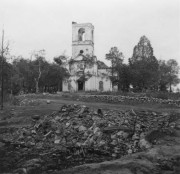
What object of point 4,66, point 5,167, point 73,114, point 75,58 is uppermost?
point 75,58

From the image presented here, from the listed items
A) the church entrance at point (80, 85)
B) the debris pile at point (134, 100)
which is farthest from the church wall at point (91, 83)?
the debris pile at point (134, 100)

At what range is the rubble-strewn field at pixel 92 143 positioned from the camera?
924cm

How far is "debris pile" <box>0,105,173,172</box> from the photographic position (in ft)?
35.6

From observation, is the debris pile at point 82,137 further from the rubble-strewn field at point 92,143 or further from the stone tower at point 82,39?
the stone tower at point 82,39

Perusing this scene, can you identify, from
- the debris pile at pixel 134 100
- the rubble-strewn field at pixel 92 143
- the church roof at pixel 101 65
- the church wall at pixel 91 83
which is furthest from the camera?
the church roof at pixel 101 65

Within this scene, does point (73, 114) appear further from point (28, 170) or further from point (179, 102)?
point (179, 102)

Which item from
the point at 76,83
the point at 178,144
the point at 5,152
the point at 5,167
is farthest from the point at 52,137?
the point at 76,83

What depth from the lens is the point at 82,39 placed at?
6619 centimetres

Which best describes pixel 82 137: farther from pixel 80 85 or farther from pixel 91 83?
pixel 80 85

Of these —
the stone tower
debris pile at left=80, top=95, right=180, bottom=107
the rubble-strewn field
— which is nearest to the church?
the stone tower

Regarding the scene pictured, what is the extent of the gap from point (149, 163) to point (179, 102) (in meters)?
19.2

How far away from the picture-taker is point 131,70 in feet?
160

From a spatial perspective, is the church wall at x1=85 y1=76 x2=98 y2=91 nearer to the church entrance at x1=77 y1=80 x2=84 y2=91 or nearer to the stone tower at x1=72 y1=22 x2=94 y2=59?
the church entrance at x1=77 y1=80 x2=84 y2=91

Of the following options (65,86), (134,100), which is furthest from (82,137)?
(65,86)
